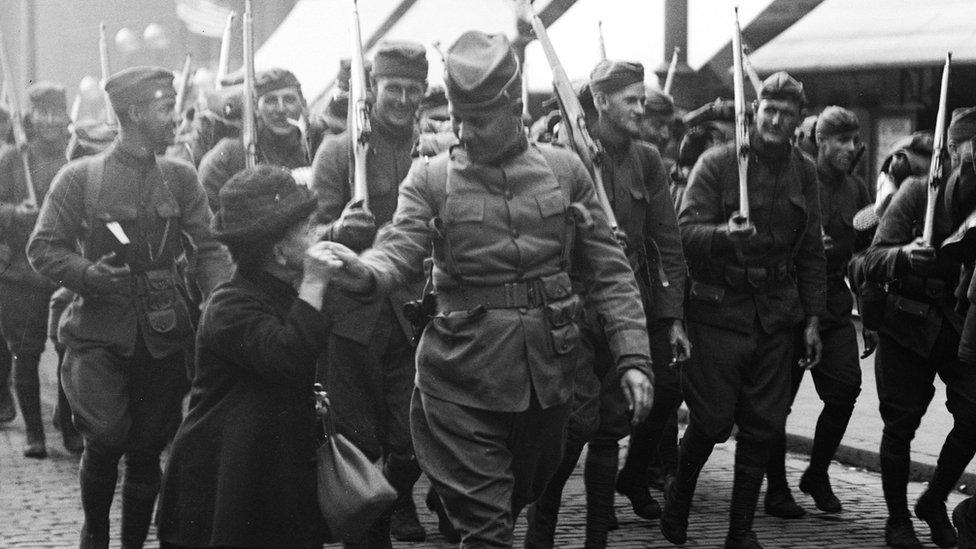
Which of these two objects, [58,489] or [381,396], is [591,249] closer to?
[381,396]

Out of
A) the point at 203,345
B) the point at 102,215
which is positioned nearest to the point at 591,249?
the point at 203,345

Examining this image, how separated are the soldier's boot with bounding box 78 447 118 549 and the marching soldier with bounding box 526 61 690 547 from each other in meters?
1.63

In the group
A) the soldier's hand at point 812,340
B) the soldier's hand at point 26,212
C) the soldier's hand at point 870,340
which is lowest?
the soldier's hand at point 870,340

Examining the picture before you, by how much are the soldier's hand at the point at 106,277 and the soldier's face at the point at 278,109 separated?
6.52 ft

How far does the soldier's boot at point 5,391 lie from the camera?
1171 cm

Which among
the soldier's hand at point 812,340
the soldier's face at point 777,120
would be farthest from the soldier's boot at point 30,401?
the soldier's face at point 777,120

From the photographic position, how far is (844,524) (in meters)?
8.46

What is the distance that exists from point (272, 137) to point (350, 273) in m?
4.15

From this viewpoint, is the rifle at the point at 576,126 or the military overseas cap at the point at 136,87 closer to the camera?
the rifle at the point at 576,126

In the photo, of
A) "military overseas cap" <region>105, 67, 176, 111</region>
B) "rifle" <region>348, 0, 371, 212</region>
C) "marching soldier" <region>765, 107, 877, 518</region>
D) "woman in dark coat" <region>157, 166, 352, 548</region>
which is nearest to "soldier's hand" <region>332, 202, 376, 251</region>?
"rifle" <region>348, 0, 371, 212</region>

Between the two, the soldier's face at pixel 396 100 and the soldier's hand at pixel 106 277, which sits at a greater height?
the soldier's face at pixel 396 100

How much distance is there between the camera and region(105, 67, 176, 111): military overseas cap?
7.61 meters

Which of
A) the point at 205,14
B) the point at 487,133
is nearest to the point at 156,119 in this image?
the point at 487,133

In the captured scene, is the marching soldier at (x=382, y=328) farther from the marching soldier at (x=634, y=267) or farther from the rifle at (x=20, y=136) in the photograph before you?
the rifle at (x=20, y=136)
